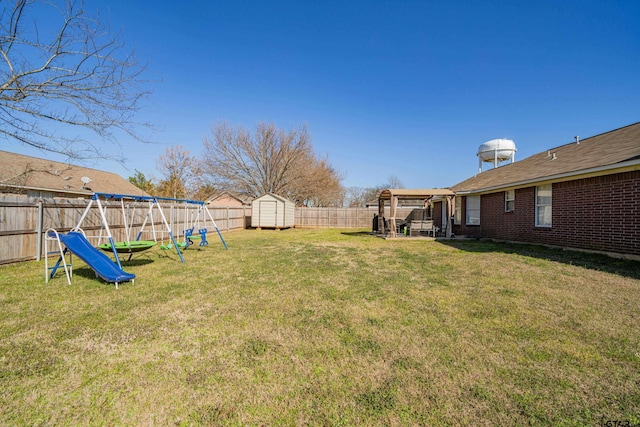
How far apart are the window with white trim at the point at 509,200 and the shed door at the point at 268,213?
14358 mm

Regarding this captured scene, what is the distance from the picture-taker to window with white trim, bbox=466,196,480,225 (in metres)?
14.2

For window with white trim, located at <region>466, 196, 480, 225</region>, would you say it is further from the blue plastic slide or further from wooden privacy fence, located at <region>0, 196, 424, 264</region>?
the blue plastic slide

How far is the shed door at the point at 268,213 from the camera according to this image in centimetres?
2066

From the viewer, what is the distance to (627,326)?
10.6ft

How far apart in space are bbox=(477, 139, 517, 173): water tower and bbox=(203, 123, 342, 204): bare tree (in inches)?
623

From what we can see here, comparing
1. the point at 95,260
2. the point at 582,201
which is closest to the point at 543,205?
the point at 582,201

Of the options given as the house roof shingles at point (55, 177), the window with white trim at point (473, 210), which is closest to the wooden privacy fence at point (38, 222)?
the house roof shingles at point (55, 177)

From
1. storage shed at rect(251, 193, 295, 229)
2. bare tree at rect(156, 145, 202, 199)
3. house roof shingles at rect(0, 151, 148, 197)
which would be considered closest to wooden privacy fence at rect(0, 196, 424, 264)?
house roof shingles at rect(0, 151, 148, 197)

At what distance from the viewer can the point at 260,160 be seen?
27906 millimetres

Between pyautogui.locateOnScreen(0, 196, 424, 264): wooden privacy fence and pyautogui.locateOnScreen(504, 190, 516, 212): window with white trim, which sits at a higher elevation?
pyautogui.locateOnScreen(504, 190, 516, 212): window with white trim

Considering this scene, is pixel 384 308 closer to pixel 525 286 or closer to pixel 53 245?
pixel 525 286

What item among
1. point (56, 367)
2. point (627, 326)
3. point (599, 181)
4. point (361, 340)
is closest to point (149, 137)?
point (56, 367)

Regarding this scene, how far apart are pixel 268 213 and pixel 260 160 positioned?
927 centimetres

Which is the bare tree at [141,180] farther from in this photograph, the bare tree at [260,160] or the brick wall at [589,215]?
the brick wall at [589,215]
